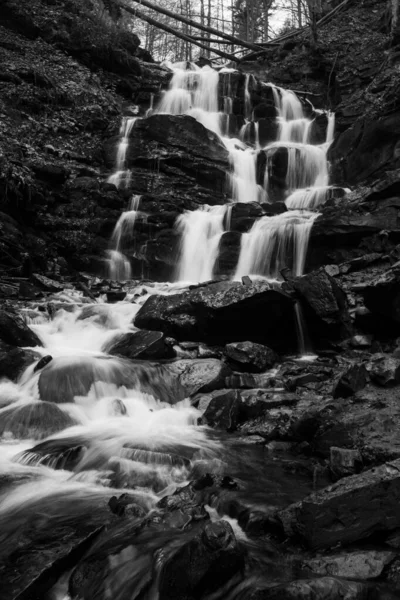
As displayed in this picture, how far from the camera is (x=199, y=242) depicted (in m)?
13.6

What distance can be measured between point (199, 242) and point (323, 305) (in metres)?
5.47

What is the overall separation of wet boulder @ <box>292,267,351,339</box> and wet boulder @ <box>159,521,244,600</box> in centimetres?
649

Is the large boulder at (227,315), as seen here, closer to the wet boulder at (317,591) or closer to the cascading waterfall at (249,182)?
the cascading waterfall at (249,182)

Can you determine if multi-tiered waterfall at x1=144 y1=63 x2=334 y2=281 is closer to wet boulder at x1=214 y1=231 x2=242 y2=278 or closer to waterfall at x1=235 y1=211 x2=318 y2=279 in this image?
waterfall at x1=235 y1=211 x2=318 y2=279

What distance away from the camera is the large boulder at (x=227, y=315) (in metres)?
8.88

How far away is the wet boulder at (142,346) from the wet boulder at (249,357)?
3.67 feet

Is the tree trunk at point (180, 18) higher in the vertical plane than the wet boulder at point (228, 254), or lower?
higher

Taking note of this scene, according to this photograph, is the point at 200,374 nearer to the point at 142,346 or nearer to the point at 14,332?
the point at 142,346

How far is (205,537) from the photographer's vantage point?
9.73 feet

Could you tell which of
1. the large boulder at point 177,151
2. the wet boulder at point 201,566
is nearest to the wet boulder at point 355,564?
the wet boulder at point 201,566

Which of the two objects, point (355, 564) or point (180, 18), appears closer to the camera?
point (355, 564)

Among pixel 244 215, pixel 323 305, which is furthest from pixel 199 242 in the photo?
pixel 323 305

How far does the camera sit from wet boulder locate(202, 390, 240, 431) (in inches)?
242

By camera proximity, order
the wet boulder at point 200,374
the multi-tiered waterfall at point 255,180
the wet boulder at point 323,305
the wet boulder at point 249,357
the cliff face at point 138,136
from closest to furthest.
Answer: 1. the wet boulder at point 200,374
2. the wet boulder at point 249,357
3. the wet boulder at point 323,305
4. the multi-tiered waterfall at point 255,180
5. the cliff face at point 138,136
